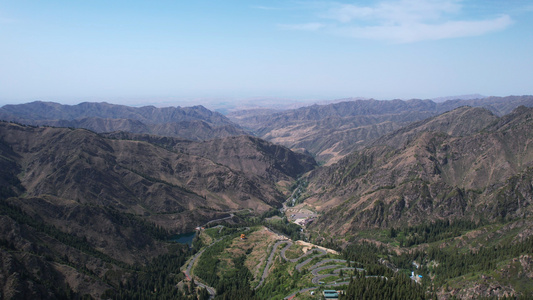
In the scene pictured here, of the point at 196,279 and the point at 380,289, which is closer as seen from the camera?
the point at 380,289

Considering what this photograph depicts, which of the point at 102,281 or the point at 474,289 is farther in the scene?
the point at 102,281

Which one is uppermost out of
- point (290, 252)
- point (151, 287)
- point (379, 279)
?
point (379, 279)

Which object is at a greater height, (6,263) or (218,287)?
(6,263)

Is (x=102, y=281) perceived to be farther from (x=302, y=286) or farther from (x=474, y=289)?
(x=474, y=289)

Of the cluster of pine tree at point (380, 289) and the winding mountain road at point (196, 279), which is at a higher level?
the cluster of pine tree at point (380, 289)

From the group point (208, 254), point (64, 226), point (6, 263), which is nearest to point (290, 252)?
point (208, 254)

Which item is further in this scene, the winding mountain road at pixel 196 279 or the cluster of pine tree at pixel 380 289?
the winding mountain road at pixel 196 279

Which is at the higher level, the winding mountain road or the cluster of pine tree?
the cluster of pine tree

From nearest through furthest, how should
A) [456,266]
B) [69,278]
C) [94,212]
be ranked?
[69,278], [456,266], [94,212]

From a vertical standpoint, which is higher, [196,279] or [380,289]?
[380,289]

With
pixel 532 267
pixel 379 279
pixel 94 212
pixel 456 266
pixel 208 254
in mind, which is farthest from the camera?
pixel 94 212

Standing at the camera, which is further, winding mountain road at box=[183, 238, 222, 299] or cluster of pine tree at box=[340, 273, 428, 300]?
winding mountain road at box=[183, 238, 222, 299]
